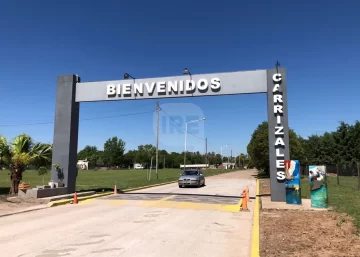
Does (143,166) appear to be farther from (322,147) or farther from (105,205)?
(105,205)

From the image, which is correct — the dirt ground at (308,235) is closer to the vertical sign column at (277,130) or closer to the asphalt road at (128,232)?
the asphalt road at (128,232)

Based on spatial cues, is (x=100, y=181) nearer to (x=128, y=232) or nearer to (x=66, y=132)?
(x=66, y=132)

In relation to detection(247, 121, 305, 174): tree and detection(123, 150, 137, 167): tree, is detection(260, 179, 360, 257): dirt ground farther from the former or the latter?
detection(123, 150, 137, 167): tree

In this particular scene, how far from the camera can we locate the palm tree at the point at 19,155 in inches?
619

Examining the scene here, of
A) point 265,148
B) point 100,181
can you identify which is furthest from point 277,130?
point 265,148

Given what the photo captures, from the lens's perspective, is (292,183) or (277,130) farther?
(277,130)

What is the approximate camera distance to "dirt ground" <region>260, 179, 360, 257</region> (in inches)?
249

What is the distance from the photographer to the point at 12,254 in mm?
6156

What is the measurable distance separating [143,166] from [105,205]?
429 feet

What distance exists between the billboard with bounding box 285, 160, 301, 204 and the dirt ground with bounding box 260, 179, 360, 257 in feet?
6.82

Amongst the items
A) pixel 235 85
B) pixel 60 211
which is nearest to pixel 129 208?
pixel 60 211

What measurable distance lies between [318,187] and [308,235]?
5051mm

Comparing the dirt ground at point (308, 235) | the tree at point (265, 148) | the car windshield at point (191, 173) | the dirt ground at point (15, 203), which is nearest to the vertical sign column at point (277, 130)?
the dirt ground at point (308, 235)

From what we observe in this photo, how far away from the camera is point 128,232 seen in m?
8.17
